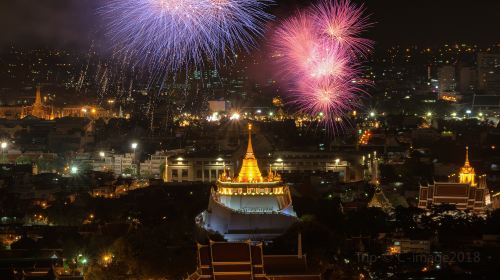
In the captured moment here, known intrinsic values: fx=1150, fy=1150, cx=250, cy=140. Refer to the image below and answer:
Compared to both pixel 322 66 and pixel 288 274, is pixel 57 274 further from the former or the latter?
pixel 322 66

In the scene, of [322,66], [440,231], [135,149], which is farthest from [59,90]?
[440,231]

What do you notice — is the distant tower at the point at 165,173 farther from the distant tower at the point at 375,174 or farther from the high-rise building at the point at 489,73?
the high-rise building at the point at 489,73

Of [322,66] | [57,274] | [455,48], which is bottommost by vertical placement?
[57,274]

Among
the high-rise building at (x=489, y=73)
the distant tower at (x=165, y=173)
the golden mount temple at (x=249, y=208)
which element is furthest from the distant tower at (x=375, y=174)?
the high-rise building at (x=489, y=73)

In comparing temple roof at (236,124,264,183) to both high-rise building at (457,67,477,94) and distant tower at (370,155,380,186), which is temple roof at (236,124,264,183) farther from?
high-rise building at (457,67,477,94)

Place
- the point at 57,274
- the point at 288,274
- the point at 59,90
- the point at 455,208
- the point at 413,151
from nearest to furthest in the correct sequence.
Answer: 1. the point at 288,274
2. the point at 57,274
3. the point at 455,208
4. the point at 413,151
5. the point at 59,90

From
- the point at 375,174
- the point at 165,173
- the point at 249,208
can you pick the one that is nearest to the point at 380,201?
the point at 249,208

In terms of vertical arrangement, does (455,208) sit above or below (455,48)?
below

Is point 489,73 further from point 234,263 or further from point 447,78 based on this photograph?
point 234,263
